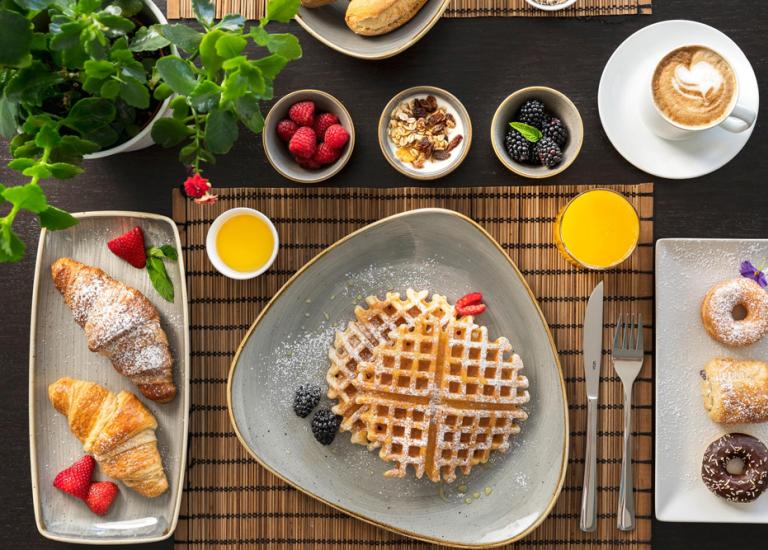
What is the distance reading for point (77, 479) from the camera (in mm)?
1759

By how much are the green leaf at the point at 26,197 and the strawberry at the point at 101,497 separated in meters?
0.94

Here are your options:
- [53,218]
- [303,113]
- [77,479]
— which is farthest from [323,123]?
[77,479]

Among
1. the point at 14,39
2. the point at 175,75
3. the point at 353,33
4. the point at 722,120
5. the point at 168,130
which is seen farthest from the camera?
the point at 353,33

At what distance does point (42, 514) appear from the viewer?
5.85 ft

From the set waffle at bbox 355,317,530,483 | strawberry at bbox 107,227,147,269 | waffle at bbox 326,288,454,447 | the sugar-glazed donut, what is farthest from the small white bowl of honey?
the sugar-glazed donut

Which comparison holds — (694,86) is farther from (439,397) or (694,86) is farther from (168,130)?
(168,130)

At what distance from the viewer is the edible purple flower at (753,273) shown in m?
1.81

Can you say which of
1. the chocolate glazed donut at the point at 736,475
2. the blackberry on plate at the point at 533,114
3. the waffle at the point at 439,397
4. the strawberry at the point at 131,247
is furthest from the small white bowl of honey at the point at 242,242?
the chocolate glazed donut at the point at 736,475

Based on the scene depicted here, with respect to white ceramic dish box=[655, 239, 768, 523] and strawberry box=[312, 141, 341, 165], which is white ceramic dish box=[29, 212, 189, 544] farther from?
white ceramic dish box=[655, 239, 768, 523]

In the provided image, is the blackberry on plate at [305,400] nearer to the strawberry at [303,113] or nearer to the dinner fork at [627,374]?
the strawberry at [303,113]

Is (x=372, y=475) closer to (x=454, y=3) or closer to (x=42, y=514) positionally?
(x=42, y=514)

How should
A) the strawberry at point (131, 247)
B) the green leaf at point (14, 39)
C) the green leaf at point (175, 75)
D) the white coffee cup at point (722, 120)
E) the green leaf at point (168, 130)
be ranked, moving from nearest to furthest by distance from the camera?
the green leaf at point (14, 39)
the green leaf at point (175, 75)
the green leaf at point (168, 130)
the white coffee cup at point (722, 120)
the strawberry at point (131, 247)

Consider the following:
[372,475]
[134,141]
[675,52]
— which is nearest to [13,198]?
[134,141]

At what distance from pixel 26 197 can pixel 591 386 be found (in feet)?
4.64
